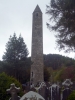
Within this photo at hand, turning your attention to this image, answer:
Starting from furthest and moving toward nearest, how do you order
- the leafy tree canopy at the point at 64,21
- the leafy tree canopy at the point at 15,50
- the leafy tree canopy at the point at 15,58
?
the leafy tree canopy at the point at 15,50 < the leafy tree canopy at the point at 15,58 < the leafy tree canopy at the point at 64,21

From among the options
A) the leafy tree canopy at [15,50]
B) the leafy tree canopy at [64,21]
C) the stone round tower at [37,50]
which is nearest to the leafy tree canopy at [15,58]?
the leafy tree canopy at [15,50]

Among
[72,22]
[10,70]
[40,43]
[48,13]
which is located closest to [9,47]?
[10,70]

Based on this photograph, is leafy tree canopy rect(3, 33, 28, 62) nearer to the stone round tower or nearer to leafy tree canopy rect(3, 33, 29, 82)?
leafy tree canopy rect(3, 33, 29, 82)

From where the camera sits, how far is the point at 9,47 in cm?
3148

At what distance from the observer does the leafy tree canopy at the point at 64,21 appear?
38.2 ft

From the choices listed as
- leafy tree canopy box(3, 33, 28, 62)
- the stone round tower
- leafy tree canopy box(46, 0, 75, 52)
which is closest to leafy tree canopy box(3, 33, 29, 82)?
leafy tree canopy box(3, 33, 28, 62)

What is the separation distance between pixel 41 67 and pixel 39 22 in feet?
25.3

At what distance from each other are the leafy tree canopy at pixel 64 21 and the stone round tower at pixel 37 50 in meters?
23.4

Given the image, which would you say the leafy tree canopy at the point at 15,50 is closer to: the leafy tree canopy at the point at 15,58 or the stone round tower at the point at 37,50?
the leafy tree canopy at the point at 15,58

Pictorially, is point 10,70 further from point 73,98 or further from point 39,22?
point 73,98

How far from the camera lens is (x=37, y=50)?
36.8 metres

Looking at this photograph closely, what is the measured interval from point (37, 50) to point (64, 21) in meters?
25.0

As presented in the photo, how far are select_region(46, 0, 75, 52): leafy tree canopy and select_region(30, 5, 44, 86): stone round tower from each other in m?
23.4

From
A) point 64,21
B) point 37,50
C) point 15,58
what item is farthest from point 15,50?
point 64,21
